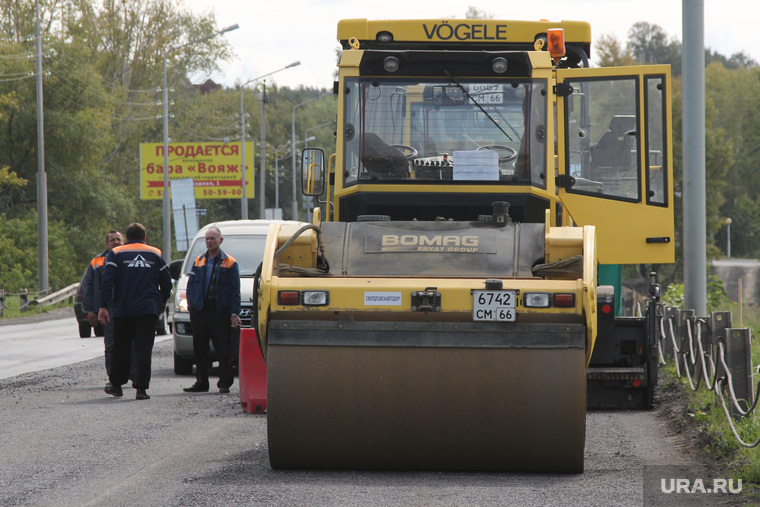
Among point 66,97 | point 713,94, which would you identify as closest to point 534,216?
point 66,97

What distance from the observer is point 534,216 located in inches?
340

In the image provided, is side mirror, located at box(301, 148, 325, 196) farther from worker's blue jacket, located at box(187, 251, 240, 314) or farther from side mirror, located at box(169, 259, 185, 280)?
side mirror, located at box(169, 259, 185, 280)

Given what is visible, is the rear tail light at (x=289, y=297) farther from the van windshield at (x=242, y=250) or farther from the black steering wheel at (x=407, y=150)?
the van windshield at (x=242, y=250)

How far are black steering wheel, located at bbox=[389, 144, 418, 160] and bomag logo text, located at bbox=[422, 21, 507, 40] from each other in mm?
1630

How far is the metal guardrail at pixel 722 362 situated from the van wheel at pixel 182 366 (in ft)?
20.0

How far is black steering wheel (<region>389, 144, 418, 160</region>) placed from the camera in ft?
29.0

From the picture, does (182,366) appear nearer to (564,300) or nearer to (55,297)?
(564,300)

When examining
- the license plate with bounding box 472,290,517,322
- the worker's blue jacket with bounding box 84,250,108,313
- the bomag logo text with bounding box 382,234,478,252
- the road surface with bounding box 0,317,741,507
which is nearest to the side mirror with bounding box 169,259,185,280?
the worker's blue jacket with bounding box 84,250,108,313

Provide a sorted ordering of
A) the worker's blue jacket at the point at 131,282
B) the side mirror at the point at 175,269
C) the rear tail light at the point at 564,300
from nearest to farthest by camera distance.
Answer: the rear tail light at the point at 564,300 < the worker's blue jacket at the point at 131,282 < the side mirror at the point at 175,269

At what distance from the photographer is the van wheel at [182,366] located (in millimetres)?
14094

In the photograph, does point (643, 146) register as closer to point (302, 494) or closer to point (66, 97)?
point (302, 494)

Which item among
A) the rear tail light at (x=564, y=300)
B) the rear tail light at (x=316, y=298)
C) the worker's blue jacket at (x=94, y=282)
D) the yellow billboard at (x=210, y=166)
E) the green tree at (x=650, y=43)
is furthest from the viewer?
the green tree at (x=650, y=43)

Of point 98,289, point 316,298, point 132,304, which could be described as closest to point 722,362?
point 316,298

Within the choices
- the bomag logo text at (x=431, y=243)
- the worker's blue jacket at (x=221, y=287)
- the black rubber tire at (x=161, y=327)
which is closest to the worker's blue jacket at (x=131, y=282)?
the worker's blue jacket at (x=221, y=287)
